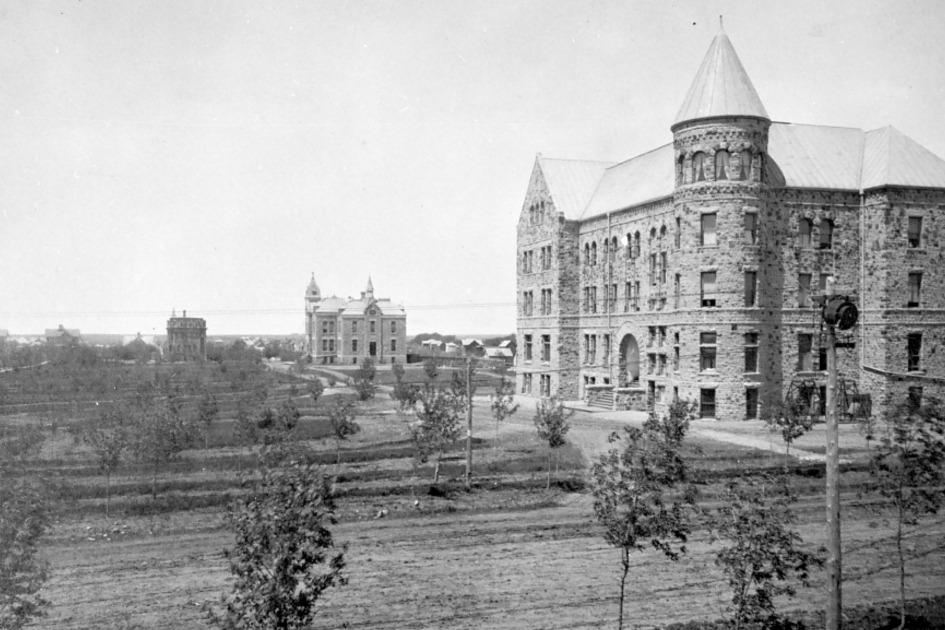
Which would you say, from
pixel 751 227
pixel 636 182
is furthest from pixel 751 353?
pixel 636 182

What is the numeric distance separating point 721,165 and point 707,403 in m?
13.9

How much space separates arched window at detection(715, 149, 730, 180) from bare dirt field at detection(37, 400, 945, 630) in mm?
19751

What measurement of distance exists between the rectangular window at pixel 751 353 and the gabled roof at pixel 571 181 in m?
18.8

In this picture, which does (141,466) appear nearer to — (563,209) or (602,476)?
(602,476)

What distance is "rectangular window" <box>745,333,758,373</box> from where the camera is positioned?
43.8 metres

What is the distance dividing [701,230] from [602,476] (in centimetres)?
3124

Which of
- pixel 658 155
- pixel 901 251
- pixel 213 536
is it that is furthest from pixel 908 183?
pixel 213 536

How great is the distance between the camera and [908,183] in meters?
44.8

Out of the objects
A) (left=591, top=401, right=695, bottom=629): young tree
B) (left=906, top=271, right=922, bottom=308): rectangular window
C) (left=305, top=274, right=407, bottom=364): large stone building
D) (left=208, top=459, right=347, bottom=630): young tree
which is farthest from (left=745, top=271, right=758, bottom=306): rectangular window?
(left=305, top=274, right=407, bottom=364): large stone building

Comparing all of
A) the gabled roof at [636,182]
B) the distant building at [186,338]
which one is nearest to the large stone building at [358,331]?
the distant building at [186,338]

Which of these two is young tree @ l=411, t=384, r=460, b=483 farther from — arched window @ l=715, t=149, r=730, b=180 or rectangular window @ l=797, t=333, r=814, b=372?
rectangular window @ l=797, t=333, r=814, b=372

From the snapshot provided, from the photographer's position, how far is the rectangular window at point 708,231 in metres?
44.0

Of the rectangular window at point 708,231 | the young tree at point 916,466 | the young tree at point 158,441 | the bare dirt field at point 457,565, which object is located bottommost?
the bare dirt field at point 457,565

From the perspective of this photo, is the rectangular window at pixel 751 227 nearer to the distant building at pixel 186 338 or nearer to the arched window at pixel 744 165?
the arched window at pixel 744 165
